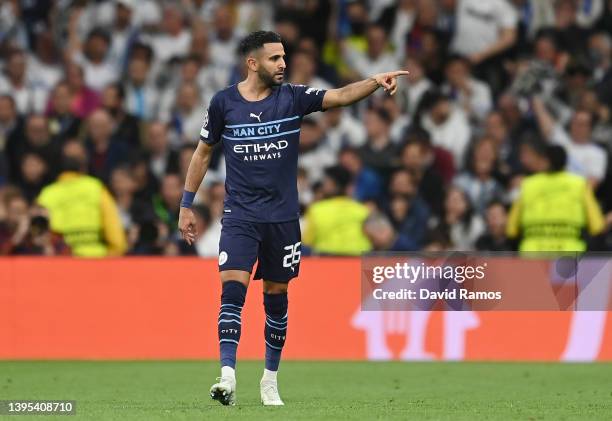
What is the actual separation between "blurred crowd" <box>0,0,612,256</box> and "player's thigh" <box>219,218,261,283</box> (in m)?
6.20

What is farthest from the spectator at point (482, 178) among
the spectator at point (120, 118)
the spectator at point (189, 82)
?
the spectator at point (120, 118)

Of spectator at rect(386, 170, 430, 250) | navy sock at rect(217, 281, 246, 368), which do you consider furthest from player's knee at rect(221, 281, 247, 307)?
spectator at rect(386, 170, 430, 250)

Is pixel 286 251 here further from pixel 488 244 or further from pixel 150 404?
pixel 488 244

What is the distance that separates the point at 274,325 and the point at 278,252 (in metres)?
0.56

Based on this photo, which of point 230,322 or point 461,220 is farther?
point 461,220

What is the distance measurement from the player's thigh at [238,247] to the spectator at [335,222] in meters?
6.12

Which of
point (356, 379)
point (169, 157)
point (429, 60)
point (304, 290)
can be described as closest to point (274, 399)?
point (356, 379)

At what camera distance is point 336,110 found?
18.6 m

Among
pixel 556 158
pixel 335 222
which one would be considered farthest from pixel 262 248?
pixel 335 222

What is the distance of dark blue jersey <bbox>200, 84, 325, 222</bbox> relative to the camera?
986 cm

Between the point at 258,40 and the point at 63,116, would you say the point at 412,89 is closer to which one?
the point at 63,116

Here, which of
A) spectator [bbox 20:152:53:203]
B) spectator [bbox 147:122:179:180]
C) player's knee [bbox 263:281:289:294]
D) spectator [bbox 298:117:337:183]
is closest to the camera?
player's knee [bbox 263:281:289:294]

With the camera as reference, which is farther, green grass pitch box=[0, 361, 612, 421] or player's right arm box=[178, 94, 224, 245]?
player's right arm box=[178, 94, 224, 245]
